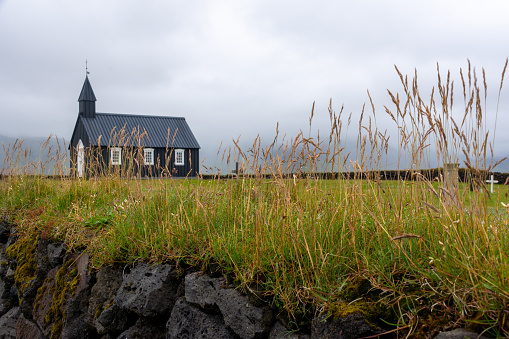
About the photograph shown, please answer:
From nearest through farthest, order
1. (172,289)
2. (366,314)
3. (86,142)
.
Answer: (366,314)
(172,289)
(86,142)

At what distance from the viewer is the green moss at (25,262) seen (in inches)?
221

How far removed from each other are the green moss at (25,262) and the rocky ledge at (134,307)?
0.05ft

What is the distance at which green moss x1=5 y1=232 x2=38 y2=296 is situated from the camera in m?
5.61

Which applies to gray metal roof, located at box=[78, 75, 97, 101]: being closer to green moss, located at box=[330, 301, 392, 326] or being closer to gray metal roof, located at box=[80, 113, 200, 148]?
gray metal roof, located at box=[80, 113, 200, 148]

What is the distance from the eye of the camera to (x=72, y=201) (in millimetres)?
6035

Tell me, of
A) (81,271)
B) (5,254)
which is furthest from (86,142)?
(81,271)

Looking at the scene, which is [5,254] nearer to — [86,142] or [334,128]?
[334,128]

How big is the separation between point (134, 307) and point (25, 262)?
3.34m

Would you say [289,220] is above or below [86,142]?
below

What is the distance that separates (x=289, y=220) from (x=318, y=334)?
0.81 m

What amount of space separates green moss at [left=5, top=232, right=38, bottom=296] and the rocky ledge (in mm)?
14

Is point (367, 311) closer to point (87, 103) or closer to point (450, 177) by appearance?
point (450, 177)

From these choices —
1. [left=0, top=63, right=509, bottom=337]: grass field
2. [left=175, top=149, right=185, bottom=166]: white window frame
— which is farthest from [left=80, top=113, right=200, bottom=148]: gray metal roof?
[left=0, top=63, right=509, bottom=337]: grass field

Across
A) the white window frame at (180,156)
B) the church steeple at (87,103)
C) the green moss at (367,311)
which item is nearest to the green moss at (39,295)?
the green moss at (367,311)
